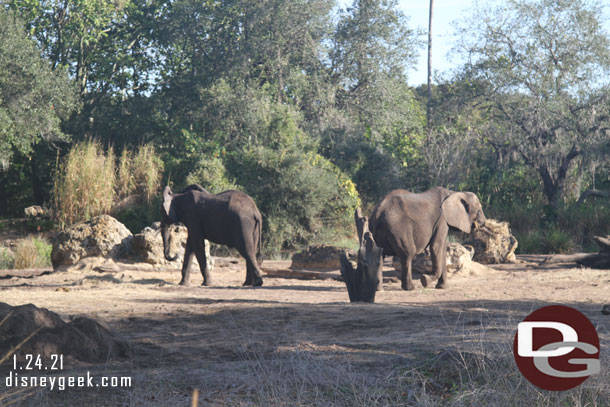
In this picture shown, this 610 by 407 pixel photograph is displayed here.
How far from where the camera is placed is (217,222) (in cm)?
1311

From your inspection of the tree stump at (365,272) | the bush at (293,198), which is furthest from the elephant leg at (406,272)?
the bush at (293,198)

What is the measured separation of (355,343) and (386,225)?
16.9 ft

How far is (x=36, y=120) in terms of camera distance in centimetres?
2138

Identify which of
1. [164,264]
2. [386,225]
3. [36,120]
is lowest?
[164,264]

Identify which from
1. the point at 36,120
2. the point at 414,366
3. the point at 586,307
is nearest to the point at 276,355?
the point at 414,366

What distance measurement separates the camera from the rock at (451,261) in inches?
539

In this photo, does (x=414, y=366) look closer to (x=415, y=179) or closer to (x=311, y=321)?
(x=311, y=321)

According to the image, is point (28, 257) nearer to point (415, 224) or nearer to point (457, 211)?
point (415, 224)

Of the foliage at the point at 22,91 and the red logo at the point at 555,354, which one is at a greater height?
the foliage at the point at 22,91

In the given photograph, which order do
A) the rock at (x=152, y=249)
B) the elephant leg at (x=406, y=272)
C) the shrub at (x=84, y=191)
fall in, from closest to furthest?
1. the elephant leg at (x=406, y=272)
2. the rock at (x=152, y=249)
3. the shrub at (x=84, y=191)

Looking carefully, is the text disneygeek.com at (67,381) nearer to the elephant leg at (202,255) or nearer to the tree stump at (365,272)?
the tree stump at (365,272)

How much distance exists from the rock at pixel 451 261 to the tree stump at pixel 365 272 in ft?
12.1

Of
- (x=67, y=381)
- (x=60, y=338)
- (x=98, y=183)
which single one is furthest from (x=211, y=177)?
(x=67, y=381)

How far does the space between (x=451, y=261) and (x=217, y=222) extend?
480 cm
